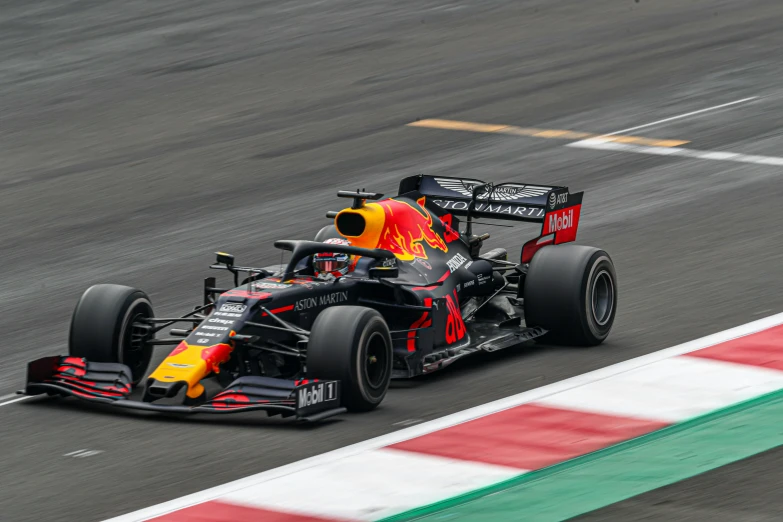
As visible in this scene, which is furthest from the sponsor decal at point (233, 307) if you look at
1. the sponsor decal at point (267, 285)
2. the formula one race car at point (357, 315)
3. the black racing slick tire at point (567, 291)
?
the black racing slick tire at point (567, 291)

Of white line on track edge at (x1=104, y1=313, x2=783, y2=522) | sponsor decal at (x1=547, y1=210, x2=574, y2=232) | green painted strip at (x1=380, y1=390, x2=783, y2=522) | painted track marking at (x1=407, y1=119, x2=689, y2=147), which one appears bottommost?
green painted strip at (x1=380, y1=390, x2=783, y2=522)

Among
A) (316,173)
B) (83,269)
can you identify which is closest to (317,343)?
(83,269)

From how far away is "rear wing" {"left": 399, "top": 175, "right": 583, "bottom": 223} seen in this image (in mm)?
12258

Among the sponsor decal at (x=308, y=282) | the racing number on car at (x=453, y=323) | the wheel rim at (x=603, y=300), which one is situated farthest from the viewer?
the wheel rim at (x=603, y=300)

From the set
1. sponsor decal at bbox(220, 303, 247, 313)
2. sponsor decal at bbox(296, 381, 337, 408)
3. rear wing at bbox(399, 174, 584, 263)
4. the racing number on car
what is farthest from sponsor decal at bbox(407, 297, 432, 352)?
rear wing at bbox(399, 174, 584, 263)

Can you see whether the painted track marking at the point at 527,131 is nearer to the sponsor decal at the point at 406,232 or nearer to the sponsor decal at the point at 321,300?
the sponsor decal at the point at 406,232

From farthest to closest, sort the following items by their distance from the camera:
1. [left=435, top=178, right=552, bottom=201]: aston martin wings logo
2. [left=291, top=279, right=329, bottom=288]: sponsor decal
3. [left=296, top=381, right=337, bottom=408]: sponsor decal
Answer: [left=435, top=178, right=552, bottom=201]: aston martin wings logo < [left=291, top=279, right=329, bottom=288]: sponsor decal < [left=296, top=381, right=337, bottom=408]: sponsor decal

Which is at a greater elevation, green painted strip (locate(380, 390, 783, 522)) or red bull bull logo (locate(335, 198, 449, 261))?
red bull bull logo (locate(335, 198, 449, 261))

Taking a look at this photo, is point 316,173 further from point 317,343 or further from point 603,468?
point 603,468

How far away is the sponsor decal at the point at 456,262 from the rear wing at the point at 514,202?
0.57 m

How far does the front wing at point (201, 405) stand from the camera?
9.70 m

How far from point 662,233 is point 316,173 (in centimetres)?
474

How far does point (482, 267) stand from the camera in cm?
1188

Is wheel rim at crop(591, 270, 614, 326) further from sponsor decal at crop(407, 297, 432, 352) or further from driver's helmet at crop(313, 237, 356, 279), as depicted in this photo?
driver's helmet at crop(313, 237, 356, 279)
